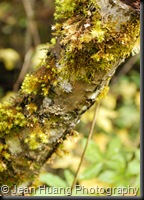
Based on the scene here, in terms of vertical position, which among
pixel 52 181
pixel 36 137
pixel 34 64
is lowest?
pixel 36 137

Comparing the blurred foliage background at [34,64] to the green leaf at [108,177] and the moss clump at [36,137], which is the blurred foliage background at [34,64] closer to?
the green leaf at [108,177]

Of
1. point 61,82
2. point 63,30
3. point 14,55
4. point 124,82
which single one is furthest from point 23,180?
point 124,82

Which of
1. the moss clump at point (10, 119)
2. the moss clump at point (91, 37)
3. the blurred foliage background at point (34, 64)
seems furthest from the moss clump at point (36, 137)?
the blurred foliage background at point (34, 64)

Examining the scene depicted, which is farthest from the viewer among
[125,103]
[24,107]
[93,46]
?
[125,103]

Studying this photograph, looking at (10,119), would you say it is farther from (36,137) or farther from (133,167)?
(133,167)

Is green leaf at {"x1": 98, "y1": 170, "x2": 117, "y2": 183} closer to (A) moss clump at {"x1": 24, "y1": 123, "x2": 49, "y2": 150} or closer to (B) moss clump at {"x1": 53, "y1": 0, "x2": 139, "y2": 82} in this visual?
(A) moss clump at {"x1": 24, "y1": 123, "x2": 49, "y2": 150}

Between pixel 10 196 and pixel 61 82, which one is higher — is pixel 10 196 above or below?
below

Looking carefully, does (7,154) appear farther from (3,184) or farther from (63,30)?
(63,30)

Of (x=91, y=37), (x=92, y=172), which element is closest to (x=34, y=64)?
(x=92, y=172)

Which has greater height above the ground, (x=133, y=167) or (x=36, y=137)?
(x=133, y=167)

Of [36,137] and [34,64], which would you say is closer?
[36,137]

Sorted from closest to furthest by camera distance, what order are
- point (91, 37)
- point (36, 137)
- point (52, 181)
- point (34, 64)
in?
point (91, 37) < point (36, 137) < point (52, 181) < point (34, 64)
